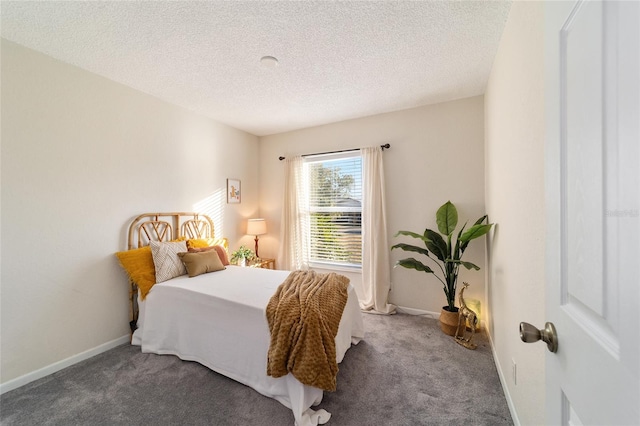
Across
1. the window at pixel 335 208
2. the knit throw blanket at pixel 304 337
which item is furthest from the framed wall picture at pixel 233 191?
the knit throw blanket at pixel 304 337

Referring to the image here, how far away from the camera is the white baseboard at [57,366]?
1921 mm

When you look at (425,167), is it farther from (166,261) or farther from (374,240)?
(166,261)

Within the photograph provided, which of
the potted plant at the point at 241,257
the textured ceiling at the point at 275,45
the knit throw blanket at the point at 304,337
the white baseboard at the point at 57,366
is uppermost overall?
→ the textured ceiling at the point at 275,45

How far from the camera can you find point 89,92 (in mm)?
2402

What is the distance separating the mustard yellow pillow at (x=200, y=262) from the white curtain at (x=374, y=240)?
190cm

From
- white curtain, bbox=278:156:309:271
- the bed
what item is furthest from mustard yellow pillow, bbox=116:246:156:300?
white curtain, bbox=278:156:309:271

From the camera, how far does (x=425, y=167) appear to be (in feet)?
10.5

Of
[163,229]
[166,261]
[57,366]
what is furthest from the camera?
[163,229]

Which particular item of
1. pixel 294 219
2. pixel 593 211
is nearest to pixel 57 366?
pixel 294 219

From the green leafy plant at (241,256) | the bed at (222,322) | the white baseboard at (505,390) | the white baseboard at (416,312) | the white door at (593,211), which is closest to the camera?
the white door at (593,211)

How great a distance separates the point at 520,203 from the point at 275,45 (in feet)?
6.81

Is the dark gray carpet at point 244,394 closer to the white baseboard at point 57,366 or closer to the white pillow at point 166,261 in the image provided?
the white baseboard at point 57,366

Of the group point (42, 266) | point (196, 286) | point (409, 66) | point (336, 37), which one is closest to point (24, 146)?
point (42, 266)

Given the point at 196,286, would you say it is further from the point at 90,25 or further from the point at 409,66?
the point at 409,66
